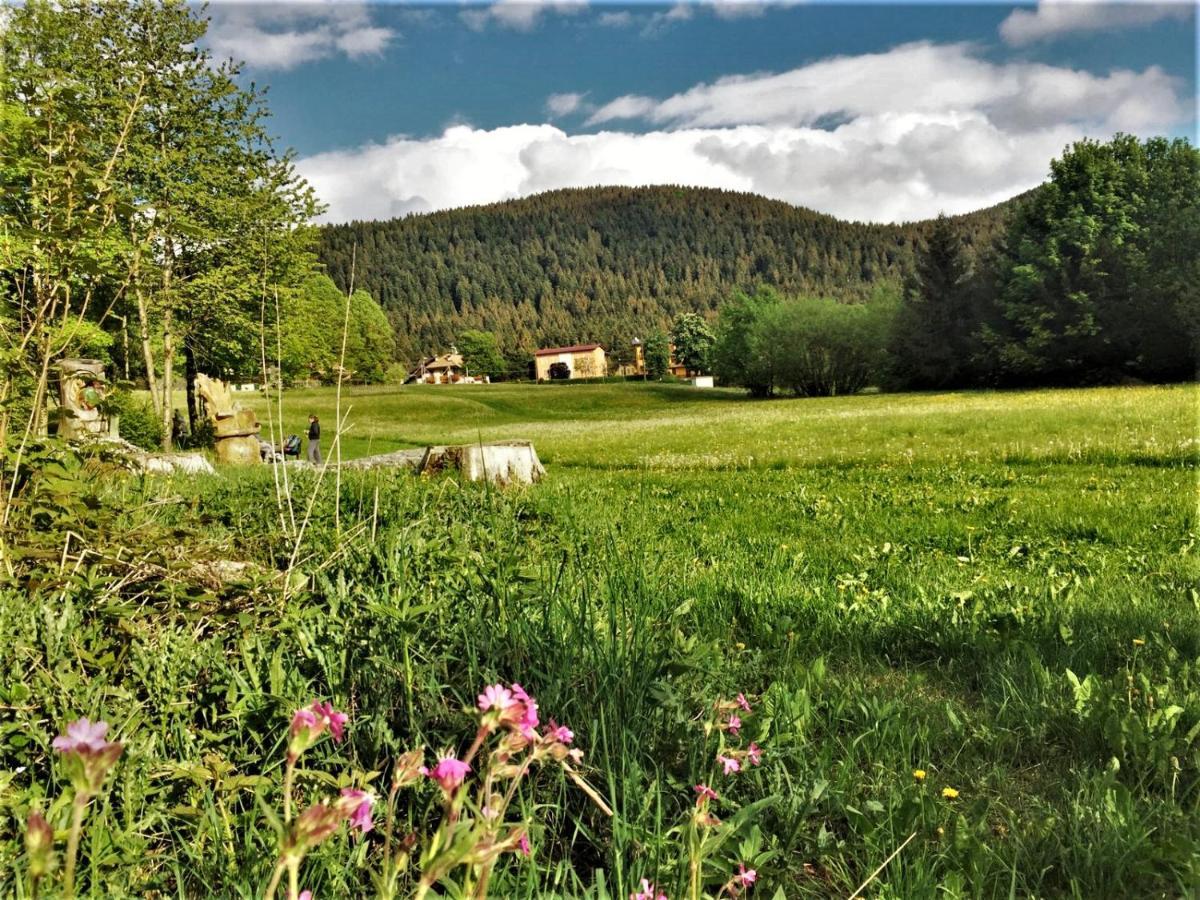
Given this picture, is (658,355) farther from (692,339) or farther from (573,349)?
(573,349)

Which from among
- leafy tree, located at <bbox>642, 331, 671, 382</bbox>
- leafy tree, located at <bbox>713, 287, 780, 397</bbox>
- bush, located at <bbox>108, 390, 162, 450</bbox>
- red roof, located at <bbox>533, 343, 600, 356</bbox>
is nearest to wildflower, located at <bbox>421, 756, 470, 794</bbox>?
bush, located at <bbox>108, 390, 162, 450</bbox>

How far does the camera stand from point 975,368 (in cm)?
5431

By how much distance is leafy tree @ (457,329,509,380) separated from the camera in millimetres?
157250

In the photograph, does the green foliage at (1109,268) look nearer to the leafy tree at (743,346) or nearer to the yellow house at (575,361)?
the leafy tree at (743,346)

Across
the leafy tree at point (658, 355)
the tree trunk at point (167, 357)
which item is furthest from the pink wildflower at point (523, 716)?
the leafy tree at point (658, 355)

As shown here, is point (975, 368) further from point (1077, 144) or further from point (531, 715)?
point (531, 715)

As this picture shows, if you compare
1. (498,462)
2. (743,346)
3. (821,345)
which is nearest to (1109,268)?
(821,345)

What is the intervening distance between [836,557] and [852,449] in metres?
10.3

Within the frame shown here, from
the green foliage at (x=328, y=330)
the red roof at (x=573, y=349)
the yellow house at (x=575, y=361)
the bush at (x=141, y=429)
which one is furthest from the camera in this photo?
the red roof at (x=573, y=349)

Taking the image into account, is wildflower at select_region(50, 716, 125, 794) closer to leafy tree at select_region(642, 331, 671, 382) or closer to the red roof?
leafy tree at select_region(642, 331, 671, 382)

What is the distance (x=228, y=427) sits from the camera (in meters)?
19.8

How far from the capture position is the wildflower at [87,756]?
62 centimetres

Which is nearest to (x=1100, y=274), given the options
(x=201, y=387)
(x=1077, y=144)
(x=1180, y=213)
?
(x=1180, y=213)

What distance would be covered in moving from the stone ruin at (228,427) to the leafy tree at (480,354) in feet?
447
